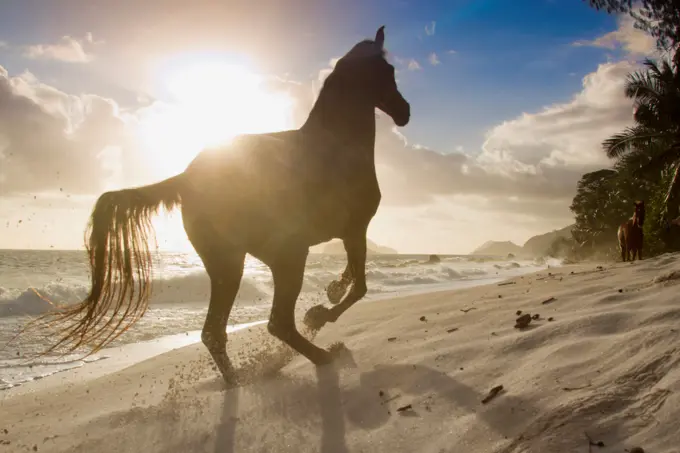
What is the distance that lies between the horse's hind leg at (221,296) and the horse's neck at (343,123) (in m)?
1.45

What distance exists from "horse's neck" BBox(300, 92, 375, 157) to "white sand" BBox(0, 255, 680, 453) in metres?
1.79

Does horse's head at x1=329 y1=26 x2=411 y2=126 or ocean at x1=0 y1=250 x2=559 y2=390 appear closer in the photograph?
horse's head at x1=329 y1=26 x2=411 y2=126

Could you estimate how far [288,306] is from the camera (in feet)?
12.8

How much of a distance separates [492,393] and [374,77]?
3301mm

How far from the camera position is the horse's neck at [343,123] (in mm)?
4582

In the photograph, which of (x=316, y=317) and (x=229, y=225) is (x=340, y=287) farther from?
(x=229, y=225)

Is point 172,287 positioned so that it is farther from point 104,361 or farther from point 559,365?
point 559,365

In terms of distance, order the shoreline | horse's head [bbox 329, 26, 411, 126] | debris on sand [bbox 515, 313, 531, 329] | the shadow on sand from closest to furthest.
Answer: the shadow on sand, debris on sand [bbox 515, 313, 531, 329], horse's head [bbox 329, 26, 411, 126], the shoreline

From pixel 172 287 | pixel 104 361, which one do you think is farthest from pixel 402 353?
pixel 172 287

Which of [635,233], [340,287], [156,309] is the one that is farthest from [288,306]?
[635,233]

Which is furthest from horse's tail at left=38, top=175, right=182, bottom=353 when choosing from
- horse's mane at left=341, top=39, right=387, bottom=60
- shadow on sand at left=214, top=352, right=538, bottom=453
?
horse's mane at left=341, top=39, right=387, bottom=60

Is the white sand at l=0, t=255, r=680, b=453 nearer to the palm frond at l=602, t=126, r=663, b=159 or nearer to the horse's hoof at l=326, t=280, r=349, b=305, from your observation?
the horse's hoof at l=326, t=280, r=349, b=305

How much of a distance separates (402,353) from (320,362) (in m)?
0.65

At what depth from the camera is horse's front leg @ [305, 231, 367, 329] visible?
4586 millimetres
